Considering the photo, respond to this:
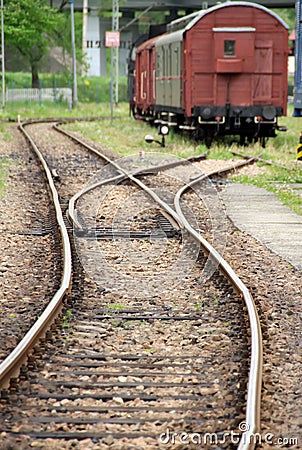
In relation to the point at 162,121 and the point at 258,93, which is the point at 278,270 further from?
the point at 162,121

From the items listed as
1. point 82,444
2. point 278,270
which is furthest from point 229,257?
point 82,444

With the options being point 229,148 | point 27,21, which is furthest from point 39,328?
point 27,21

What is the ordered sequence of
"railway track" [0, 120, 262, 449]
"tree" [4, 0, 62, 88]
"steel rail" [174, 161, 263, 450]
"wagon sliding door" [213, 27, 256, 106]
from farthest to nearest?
"tree" [4, 0, 62, 88] → "wagon sliding door" [213, 27, 256, 106] → "railway track" [0, 120, 262, 449] → "steel rail" [174, 161, 263, 450]

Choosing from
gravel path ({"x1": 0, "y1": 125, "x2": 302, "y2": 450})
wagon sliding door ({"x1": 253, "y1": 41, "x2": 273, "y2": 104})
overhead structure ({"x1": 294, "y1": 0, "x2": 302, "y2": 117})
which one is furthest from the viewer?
wagon sliding door ({"x1": 253, "y1": 41, "x2": 273, "y2": 104})

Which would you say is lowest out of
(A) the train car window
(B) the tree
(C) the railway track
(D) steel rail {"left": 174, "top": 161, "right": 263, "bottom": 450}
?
(C) the railway track

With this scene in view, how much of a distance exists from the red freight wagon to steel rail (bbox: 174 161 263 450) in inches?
488

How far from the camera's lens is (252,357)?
572 cm

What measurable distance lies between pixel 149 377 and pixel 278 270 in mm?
3500

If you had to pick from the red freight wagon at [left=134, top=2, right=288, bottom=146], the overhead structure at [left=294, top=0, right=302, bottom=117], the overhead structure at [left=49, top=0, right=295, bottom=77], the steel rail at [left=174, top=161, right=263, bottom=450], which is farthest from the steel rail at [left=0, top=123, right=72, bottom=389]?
the overhead structure at [left=49, top=0, right=295, bottom=77]

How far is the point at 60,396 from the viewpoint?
5238 mm
